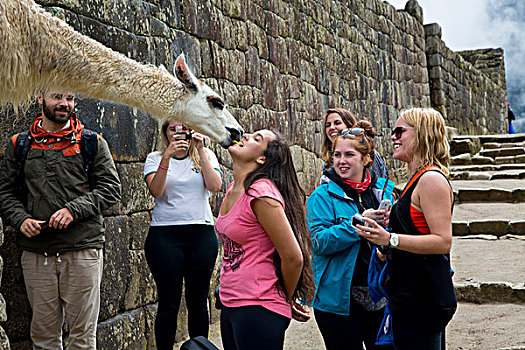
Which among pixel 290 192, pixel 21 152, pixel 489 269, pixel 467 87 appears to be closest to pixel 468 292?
pixel 489 269

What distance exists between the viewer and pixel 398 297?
2346 millimetres

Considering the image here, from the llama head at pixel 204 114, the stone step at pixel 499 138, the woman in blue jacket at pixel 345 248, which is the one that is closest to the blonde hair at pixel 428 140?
the woman in blue jacket at pixel 345 248

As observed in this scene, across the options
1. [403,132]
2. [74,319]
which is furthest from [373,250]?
[74,319]

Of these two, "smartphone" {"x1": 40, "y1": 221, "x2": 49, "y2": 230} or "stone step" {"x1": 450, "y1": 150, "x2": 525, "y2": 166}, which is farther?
"stone step" {"x1": 450, "y1": 150, "x2": 525, "y2": 166}

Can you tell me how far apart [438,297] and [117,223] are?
246 cm

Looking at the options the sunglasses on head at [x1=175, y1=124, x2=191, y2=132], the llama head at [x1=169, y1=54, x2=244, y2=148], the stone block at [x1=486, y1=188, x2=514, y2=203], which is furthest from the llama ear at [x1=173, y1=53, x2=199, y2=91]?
the stone block at [x1=486, y1=188, x2=514, y2=203]

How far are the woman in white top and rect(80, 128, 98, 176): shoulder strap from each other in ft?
1.48

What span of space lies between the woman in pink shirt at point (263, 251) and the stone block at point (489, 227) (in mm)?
5391

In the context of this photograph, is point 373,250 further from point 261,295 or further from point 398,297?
point 261,295

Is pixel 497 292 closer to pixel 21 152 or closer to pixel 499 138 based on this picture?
pixel 21 152

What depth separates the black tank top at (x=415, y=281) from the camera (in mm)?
2270

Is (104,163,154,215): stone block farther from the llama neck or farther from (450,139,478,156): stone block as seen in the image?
(450,139,478,156): stone block

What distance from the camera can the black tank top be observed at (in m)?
2.27

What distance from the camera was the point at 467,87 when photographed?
51.5 feet
